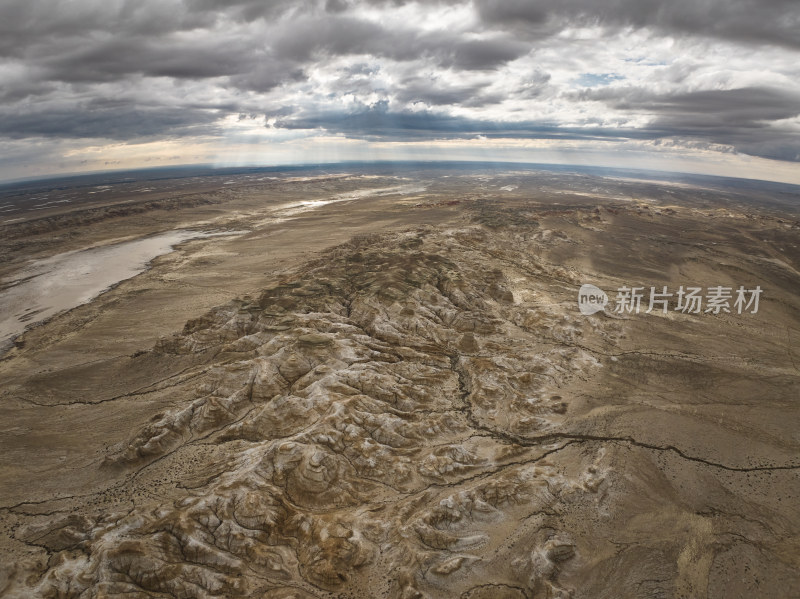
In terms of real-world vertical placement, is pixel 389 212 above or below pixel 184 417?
above

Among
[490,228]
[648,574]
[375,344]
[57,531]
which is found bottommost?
[648,574]

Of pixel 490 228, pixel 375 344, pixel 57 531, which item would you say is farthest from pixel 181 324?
pixel 490 228

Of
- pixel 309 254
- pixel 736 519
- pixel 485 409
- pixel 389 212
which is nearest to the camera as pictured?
pixel 736 519

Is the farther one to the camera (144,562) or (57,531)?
(57,531)

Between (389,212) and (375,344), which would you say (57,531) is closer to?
(375,344)

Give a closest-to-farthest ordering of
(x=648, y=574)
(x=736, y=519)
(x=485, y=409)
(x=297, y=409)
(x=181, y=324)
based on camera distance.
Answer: (x=648, y=574) < (x=736, y=519) < (x=297, y=409) < (x=485, y=409) < (x=181, y=324)

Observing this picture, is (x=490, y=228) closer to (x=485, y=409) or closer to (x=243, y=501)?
(x=485, y=409)
